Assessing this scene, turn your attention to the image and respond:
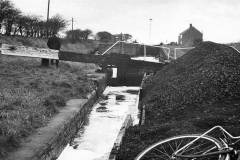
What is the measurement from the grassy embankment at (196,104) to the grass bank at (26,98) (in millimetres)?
2022

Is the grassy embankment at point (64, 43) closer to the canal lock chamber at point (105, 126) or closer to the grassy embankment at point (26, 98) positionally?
the canal lock chamber at point (105, 126)

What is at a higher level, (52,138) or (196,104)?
(196,104)

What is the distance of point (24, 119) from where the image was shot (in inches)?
313

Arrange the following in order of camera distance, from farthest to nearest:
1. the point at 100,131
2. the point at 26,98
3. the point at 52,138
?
the point at 100,131
the point at 26,98
the point at 52,138

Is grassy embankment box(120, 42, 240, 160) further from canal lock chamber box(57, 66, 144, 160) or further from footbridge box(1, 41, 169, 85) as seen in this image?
footbridge box(1, 41, 169, 85)

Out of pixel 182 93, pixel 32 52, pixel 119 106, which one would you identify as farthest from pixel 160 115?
pixel 32 52

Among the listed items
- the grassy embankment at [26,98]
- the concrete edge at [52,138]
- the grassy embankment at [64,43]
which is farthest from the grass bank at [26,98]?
the grassy embankment at [64,43]

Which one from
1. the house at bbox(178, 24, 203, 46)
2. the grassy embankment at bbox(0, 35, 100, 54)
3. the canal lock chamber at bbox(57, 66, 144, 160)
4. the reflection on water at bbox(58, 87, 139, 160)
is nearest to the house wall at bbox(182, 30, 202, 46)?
the house at bbox(178, 24, 203, 46)

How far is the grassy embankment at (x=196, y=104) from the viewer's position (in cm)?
680

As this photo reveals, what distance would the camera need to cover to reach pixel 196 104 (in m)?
9.29

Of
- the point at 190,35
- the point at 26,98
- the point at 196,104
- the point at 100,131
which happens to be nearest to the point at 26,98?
the point at 26,98

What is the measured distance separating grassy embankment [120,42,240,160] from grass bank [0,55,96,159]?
6.63 feet

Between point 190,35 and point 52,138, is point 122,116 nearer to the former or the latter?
point 52,138

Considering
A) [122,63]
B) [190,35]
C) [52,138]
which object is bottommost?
[52,138]
